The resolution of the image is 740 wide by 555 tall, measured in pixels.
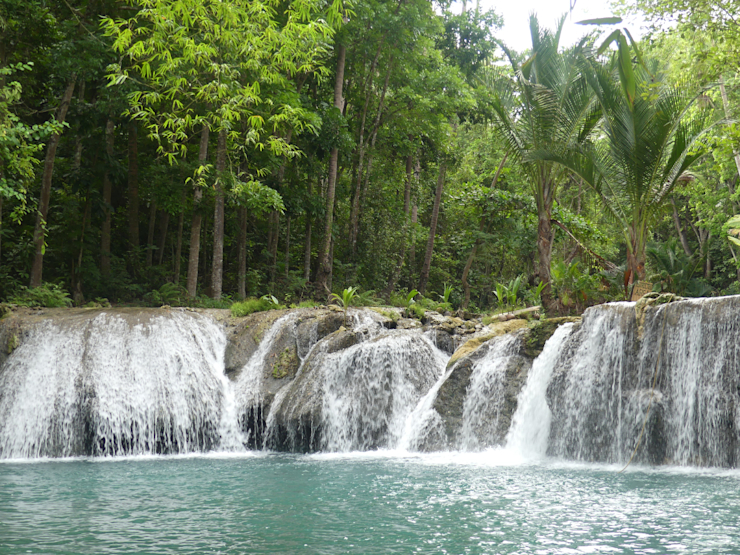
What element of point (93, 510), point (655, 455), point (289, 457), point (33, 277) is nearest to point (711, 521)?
point (655, 455)

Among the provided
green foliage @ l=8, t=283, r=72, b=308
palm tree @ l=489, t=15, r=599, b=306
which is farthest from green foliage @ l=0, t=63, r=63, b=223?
palm tree @ l=489, t=15, r=599, b=306

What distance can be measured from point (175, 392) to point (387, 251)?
1378 centimetres

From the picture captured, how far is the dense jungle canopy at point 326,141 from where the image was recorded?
13.3 m

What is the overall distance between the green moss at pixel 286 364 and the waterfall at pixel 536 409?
4664 millimetres

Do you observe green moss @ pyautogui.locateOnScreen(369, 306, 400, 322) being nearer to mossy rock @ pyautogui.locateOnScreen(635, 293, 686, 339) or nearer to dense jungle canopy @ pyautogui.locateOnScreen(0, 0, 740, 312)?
dense jungle canopy @ pyautogui.locateOnScreen(0, 0, 740, 312)

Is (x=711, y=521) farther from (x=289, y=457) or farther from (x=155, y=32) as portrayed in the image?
(x=155, y=32)

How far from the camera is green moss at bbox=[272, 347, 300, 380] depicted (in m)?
13.3

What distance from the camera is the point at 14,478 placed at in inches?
352

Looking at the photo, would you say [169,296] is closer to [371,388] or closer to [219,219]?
[219,219]

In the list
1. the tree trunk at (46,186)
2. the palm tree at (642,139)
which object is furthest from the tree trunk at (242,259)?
the palm tree at (642,139)

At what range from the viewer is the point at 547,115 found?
49.8 feet

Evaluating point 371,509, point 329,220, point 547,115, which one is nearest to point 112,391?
point 371,509

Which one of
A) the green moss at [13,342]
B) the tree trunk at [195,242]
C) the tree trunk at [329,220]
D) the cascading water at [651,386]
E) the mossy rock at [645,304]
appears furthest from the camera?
the tree trunk at [329,220]

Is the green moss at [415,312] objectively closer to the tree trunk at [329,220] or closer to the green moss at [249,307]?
the green moss at [249,307]
